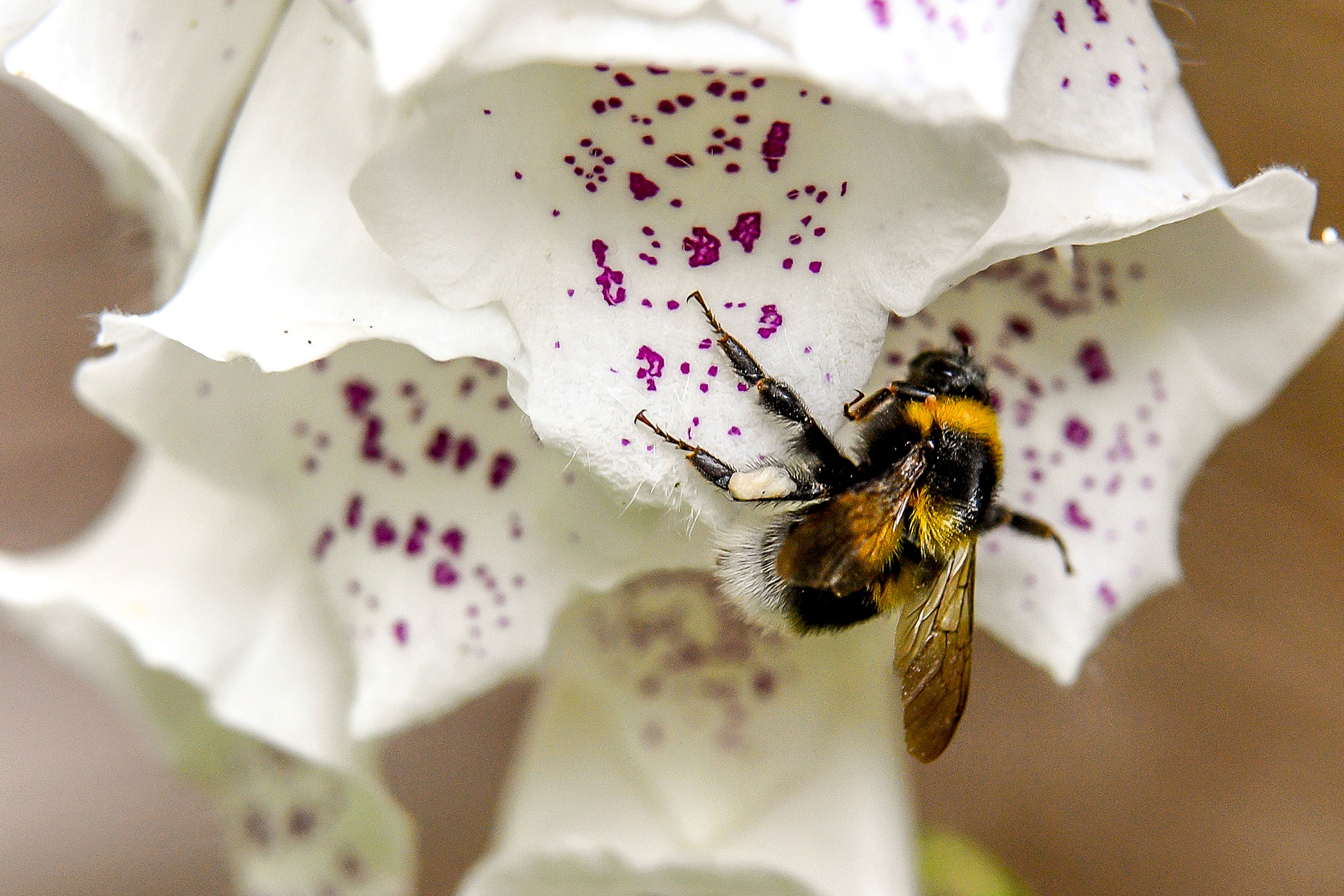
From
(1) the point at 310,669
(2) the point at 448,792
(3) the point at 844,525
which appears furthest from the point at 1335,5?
(2) the point at 448,792

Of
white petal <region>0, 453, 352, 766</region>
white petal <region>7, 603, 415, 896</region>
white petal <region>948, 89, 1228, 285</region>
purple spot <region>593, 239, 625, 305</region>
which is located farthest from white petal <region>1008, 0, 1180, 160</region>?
white petal <region>7, 603, 415, 896</region>

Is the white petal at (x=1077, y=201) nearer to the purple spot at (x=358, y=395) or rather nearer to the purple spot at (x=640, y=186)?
the purple spot at (x=640, y=186)

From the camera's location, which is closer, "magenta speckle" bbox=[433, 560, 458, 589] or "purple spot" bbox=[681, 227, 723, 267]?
"purple spot" bbox=[681, 227, 723, 267]

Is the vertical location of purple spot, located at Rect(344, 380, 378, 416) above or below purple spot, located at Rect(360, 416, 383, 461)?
above

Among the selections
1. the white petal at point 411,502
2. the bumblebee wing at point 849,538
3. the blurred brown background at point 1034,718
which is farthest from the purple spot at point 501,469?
the blurred brown background at point 1034,718

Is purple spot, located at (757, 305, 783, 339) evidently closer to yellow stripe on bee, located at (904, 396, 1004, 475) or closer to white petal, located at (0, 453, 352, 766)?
yellow stripe on bee, located at (904, 396, 1004, 475)

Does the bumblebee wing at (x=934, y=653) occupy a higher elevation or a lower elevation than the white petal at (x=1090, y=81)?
lower

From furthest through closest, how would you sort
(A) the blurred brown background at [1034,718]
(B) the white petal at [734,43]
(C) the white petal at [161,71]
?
1. (A) the blurred brown background at [1034,718]
2. (C) the white petal at [161,71]
3. (B) the white petal at [734,43]
